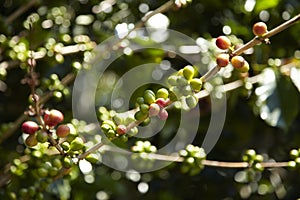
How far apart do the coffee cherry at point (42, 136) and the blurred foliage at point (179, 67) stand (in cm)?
36

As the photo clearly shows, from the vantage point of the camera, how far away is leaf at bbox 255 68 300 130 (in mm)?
1215

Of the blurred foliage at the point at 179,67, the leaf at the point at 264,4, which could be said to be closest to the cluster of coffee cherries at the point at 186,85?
the blurred foliage at the point at 179,67

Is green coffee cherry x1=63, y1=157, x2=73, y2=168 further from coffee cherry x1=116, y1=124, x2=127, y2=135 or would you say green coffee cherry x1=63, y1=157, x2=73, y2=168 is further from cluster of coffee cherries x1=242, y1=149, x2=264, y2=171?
cluster of coffee cherries x1=242, y1=149, x2=264, y2=171

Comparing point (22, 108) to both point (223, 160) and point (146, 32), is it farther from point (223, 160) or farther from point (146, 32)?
point (223, 160)

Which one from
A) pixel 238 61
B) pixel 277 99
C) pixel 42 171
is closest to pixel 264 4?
pixel 277 99

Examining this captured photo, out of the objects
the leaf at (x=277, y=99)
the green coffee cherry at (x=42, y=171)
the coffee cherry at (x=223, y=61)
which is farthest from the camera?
the leaf at (x=277, y=99)

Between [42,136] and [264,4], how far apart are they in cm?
67

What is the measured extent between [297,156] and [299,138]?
1.38ft

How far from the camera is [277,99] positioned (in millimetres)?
1245

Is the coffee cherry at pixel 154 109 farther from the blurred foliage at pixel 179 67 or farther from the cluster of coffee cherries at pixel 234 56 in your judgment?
the blurred foliage at pixel 179 67

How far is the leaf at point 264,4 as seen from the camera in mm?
1283

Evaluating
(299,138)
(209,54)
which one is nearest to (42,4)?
(209,54)

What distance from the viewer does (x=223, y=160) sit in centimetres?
140

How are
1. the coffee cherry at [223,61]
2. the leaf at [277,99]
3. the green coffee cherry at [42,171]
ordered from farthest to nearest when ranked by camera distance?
the leaf at [277,99] → the green coffee cherry at [42,171] → the coffee cherry at [223,61]
